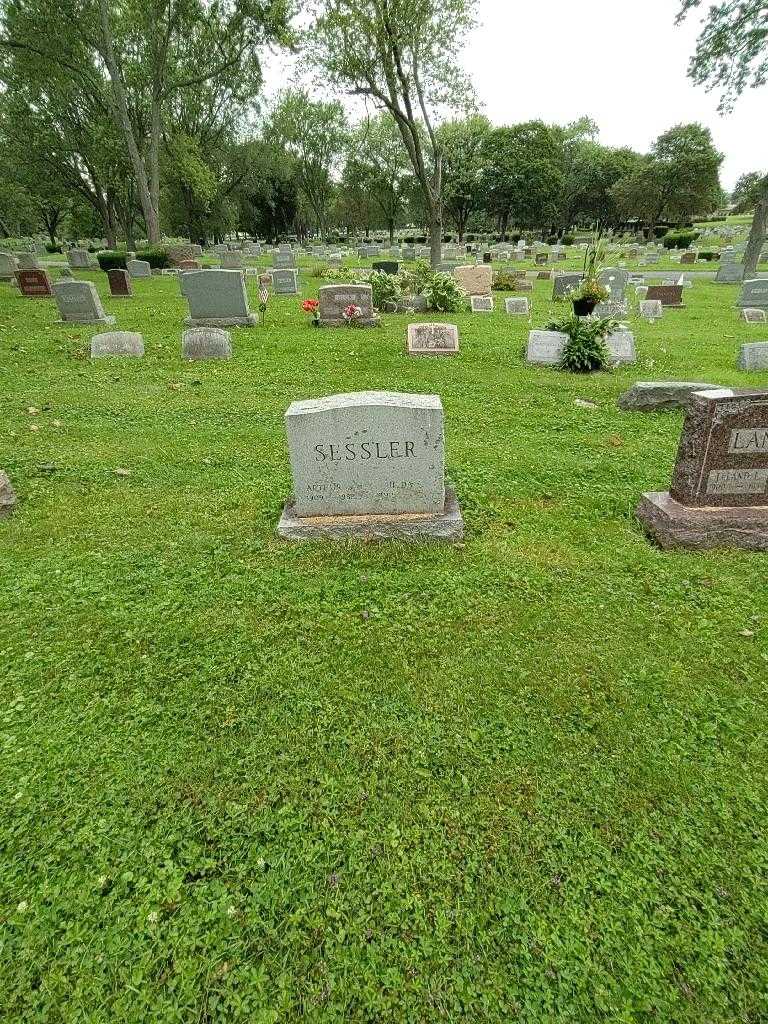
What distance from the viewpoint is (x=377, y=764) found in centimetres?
249

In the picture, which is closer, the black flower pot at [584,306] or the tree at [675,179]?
the black flower pot at [584,306]

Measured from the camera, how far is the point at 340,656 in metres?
3.11

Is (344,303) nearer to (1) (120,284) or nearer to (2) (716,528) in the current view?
(1) (120,284)

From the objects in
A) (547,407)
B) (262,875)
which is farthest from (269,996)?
(547,407)

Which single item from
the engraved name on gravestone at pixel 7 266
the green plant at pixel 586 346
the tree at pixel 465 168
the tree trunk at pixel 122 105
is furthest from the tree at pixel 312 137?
the green plant at pixel 586 346

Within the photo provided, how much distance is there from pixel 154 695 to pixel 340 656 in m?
1.07

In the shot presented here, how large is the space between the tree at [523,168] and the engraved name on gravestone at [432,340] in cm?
5817

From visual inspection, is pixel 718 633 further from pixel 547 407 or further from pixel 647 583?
pixel 547 407

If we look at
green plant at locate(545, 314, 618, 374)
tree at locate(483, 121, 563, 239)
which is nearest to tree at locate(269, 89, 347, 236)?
tree at locate(483, 121, 563, 239)

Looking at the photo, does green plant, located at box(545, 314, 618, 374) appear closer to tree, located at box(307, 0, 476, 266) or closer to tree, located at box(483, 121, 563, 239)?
tree, located at box(307, 0, 476, 266)

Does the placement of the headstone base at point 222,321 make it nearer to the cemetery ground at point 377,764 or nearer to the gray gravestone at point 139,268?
the cemetery ground at point 377,764

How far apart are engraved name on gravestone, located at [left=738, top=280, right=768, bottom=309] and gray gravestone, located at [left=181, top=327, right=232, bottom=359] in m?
16.1

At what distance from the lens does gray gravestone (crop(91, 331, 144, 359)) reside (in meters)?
9.82

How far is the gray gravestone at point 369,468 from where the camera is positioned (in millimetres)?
3926
